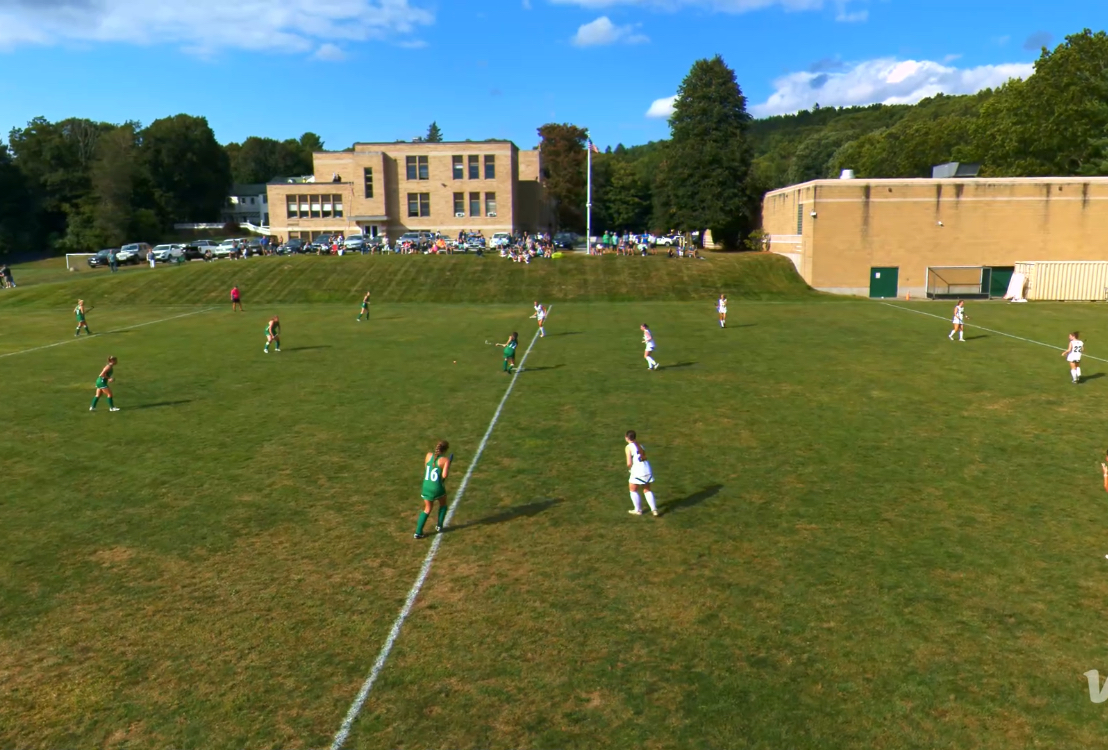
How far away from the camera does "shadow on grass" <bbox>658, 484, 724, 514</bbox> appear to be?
1369 centimetres

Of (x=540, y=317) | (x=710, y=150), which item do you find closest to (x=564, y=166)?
(x=710, y=150)

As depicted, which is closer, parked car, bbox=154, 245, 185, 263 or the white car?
parked car, bbox=154, 245, 185, 263

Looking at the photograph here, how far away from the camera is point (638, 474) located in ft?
42.9

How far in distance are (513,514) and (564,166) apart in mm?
106685

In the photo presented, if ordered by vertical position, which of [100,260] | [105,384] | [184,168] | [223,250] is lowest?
[105,384]

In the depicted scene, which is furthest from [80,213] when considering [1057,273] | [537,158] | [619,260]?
[1057,273]

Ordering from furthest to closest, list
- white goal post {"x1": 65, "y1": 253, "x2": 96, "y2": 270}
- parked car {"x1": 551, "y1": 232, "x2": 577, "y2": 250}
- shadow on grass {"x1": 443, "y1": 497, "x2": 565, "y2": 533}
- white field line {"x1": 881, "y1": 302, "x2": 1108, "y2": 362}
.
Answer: parked car {"x1": 551, "y1": 232, "x2": 577, "y2": 250} < white goal post {"x1": 65, "y1": 253, "x2": 96, "y2": 270} < white field line {"x1": 881, "y1": 302, "x2": 1108, "y2": 362} < shadow on grass {"x1": 443, "y1": 497, "x2": 565, "y2": 533}

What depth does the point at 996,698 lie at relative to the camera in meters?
8.11

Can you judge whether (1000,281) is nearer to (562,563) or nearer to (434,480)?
(562,563)

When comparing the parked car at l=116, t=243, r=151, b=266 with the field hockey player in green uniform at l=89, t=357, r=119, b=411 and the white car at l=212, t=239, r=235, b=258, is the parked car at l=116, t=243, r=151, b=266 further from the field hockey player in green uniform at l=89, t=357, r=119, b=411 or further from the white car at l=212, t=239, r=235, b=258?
the field hockey player in green uniform at l=89, t=357, r=119, b=411

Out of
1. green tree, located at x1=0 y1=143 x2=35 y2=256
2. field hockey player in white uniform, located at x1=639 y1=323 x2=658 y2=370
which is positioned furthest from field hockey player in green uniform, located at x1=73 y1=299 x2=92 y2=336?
green tree, located at x1=0 y1=143 x2=35 y2=256

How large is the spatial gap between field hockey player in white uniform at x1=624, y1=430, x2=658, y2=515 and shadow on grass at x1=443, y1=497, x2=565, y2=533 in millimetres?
1505

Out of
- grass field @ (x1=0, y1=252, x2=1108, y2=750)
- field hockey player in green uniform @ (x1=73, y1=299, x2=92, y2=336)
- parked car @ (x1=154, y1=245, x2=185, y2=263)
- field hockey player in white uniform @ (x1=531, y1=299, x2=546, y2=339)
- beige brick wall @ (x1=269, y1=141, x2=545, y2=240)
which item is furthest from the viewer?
beige brick wall @ (x1=269, y1=141, x2=545, y2=240)

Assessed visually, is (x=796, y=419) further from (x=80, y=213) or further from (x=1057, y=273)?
(x=80, y=213)
